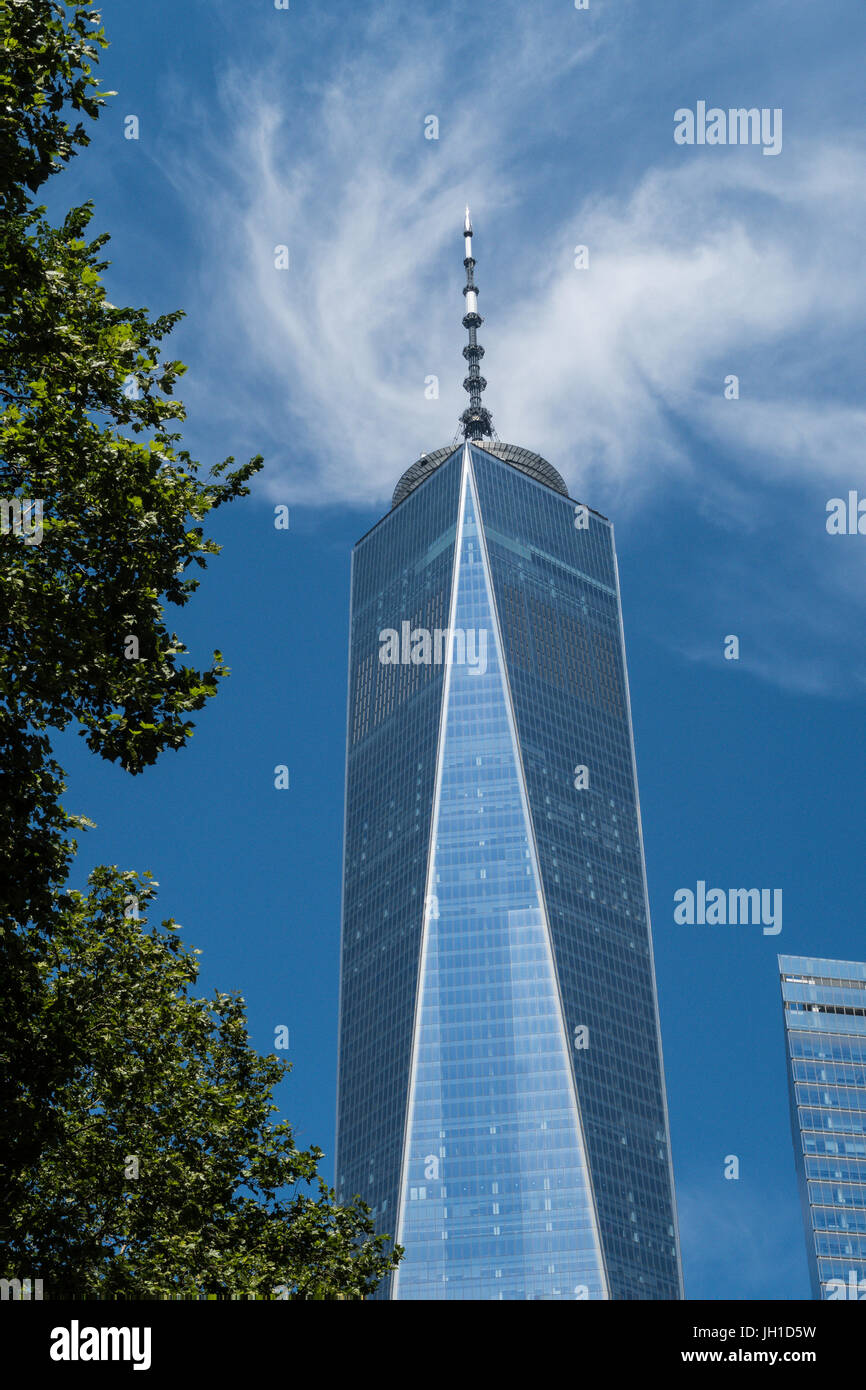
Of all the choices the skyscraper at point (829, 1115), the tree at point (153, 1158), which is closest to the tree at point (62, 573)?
the tree at point (153, 1158)

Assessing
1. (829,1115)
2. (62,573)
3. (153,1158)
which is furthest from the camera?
(829,1115)

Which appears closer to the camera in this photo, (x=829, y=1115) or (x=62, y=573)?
(x=62, y=573)

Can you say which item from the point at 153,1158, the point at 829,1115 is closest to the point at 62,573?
the point at 153,1158

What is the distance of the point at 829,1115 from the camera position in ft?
611

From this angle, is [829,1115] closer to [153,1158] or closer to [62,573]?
[153,1158]

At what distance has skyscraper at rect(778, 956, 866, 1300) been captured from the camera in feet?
576

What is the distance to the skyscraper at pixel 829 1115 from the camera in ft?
576

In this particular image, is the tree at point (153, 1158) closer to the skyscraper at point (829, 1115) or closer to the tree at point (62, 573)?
the tree at point (62, 573)

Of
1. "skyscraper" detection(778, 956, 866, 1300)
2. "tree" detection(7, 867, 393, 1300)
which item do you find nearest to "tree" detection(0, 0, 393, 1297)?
"tree" detection(7, 867, 393, 1300)

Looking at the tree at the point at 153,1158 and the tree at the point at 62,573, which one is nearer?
the tree at the point at 62,573

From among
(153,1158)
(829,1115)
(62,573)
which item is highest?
(829,1115)

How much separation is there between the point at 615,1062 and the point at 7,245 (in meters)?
180
